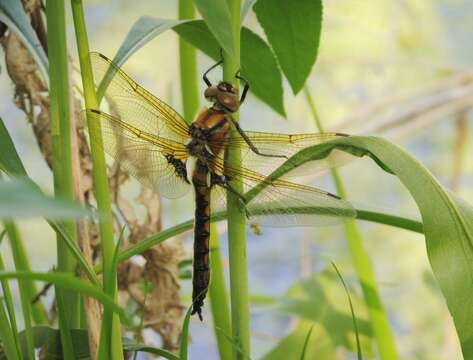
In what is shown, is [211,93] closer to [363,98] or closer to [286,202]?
[286,202]

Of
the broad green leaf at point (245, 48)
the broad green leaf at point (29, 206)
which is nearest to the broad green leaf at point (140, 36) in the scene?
the broad green leaf at point (245, 48)

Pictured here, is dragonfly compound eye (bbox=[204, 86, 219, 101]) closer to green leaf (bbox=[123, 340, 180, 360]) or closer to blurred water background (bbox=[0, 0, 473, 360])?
green leaf (bbox=[123, 340, 180, 360])

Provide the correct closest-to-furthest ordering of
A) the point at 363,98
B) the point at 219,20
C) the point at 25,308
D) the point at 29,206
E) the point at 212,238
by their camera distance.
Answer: the point at 29,206
the point at 219,20
the point at 25,308
the point at 212,238
the point at 363,98

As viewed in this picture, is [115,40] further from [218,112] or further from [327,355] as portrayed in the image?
[218,112]

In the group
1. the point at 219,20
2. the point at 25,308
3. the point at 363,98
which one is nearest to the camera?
the point at 219,20

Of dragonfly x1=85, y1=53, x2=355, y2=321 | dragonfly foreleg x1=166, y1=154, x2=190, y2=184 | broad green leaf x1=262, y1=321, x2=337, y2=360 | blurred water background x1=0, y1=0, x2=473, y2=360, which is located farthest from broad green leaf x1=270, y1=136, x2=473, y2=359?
blurred water background x1=0, y1=0, x2=473, y2=360

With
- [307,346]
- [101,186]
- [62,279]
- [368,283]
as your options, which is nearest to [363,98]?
[307,346]
